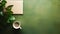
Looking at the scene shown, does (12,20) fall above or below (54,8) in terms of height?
below

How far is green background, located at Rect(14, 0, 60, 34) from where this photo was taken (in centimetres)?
211

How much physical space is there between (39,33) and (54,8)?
1.35ft

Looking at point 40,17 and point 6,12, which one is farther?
point 40,17

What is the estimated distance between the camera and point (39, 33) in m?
2.12

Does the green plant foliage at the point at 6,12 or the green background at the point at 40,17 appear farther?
the green background at the point at 40,17

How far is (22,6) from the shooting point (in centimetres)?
208

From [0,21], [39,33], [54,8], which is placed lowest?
[39,33]

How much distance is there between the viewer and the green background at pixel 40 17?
6.91 ft

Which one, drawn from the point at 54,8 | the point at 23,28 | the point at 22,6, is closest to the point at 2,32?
the point at 23,28

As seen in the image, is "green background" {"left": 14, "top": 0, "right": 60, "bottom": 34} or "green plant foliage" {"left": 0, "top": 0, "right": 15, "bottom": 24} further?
"green background" {"left": 14, "top": 0, "right": 60, "bottom": 34}

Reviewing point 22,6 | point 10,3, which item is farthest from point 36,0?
point 10,3

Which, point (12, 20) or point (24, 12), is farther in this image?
point (24, 12)

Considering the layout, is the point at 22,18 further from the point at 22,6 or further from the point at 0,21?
the point at 0,21

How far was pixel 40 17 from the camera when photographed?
212 centimetres
